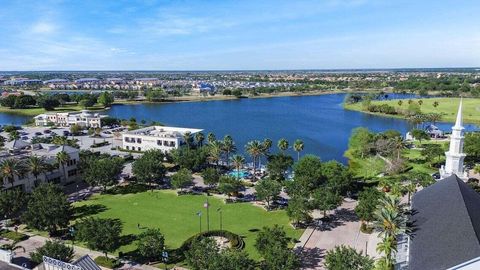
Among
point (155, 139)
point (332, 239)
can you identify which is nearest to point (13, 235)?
point (332, 239)

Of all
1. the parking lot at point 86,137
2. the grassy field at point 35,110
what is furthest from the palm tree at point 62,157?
the grassy field at point 35,110

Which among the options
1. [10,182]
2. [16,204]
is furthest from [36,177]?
[16,204]

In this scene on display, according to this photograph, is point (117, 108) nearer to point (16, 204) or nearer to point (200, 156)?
point (200, 156)

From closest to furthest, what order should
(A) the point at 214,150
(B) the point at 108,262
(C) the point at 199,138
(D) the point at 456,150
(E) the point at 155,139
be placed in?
(B) the point at 108,262, (D) the point at 456,150, (A) the point at 214,150, (C) the point at 199,138, (E) the point at 155,139

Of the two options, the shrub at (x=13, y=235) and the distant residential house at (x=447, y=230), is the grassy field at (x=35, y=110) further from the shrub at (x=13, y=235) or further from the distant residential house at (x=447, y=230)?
the distant residential house at (x=447, y=230)

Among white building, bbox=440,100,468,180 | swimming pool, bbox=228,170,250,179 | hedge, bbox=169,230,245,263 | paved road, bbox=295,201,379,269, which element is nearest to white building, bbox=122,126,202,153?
swimming pool, bbox=228,170,250,179

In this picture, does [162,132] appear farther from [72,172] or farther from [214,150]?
[72,172]
